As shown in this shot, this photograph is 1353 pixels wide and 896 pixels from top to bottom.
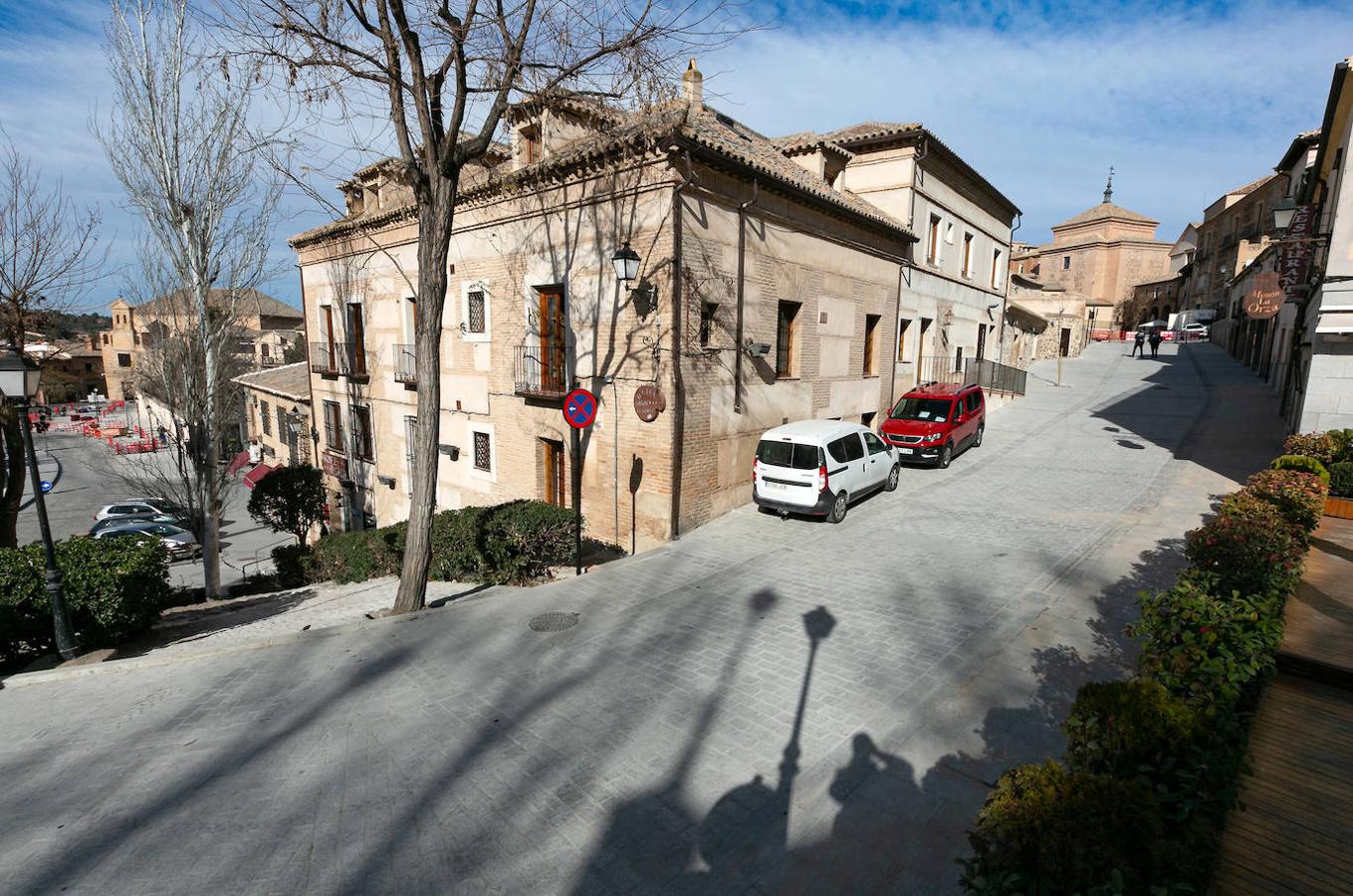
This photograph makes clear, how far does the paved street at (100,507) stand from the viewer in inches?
861

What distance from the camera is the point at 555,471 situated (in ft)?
44.4

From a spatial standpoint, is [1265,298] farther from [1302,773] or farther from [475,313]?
[475,313]

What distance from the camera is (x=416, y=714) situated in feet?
18.7

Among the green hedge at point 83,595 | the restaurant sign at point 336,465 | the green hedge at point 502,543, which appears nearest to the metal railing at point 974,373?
the green hedge at point 502,543

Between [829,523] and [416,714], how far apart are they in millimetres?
7770

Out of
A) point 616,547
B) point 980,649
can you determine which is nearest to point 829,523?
point 616,547

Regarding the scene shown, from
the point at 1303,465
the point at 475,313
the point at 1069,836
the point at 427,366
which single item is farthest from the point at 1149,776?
the point at 475,313

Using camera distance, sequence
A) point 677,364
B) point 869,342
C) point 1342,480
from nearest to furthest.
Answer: point 1342,480 < point 677,364 < point 869,342

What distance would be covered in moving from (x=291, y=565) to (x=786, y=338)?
12612 mm

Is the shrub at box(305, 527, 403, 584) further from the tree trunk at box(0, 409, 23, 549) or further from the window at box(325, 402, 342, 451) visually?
the window at box(325, 402, 342, 451)

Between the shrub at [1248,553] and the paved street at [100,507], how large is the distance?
62.3 ft

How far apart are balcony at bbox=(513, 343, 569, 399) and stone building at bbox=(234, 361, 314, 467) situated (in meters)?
12.9

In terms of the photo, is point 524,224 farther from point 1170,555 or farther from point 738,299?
point 1170,555

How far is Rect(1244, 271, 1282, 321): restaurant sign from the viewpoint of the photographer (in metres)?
13.2
